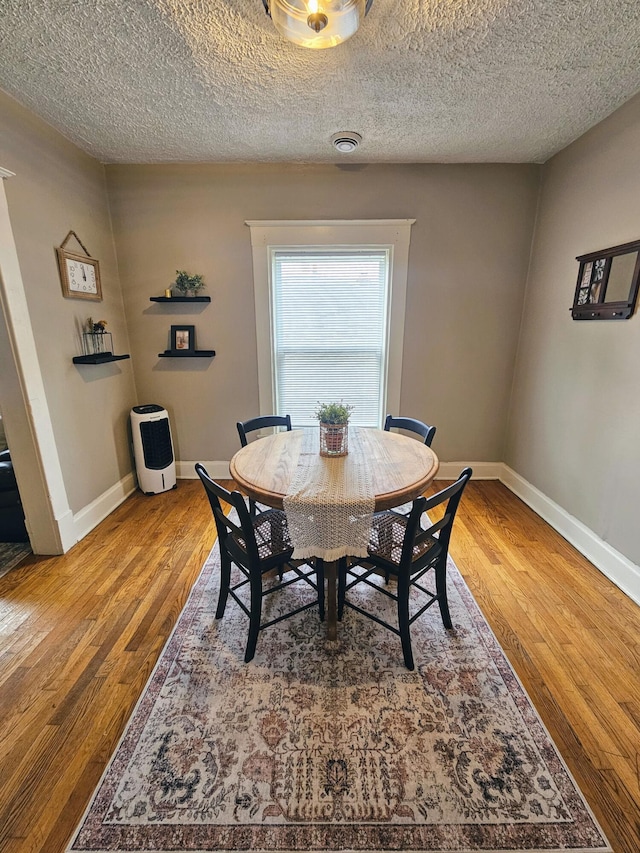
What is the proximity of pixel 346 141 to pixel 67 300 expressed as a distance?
2.18 metres

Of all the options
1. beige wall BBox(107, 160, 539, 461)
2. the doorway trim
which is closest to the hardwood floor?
the doorway trim

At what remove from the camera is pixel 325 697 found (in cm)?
141

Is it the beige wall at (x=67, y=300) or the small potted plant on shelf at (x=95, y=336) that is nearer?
the beige wall at (x=67, y=300)

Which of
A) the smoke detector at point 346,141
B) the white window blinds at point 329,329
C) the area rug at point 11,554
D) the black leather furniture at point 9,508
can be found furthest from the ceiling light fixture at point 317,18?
the area rug at point 11,554

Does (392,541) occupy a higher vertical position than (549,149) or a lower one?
lower

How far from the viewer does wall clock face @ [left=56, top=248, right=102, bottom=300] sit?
2355mm

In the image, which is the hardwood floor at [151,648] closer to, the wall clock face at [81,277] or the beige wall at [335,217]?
the beige wall at [335,217]

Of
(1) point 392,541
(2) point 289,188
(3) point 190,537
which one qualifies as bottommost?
(3) point 190,537

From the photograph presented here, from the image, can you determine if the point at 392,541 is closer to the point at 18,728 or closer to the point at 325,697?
the point at 325,697

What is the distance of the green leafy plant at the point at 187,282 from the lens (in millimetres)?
2928

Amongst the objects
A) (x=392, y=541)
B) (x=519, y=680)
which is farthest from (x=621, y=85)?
(x=519, y=680)

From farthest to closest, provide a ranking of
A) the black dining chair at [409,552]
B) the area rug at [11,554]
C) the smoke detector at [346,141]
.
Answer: the smoke detector at [346,141] → the area rug at [11,554] → the black dining chair at [409,552]

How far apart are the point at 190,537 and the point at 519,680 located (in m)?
2.05

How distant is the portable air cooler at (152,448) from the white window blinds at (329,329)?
1.03 meters
